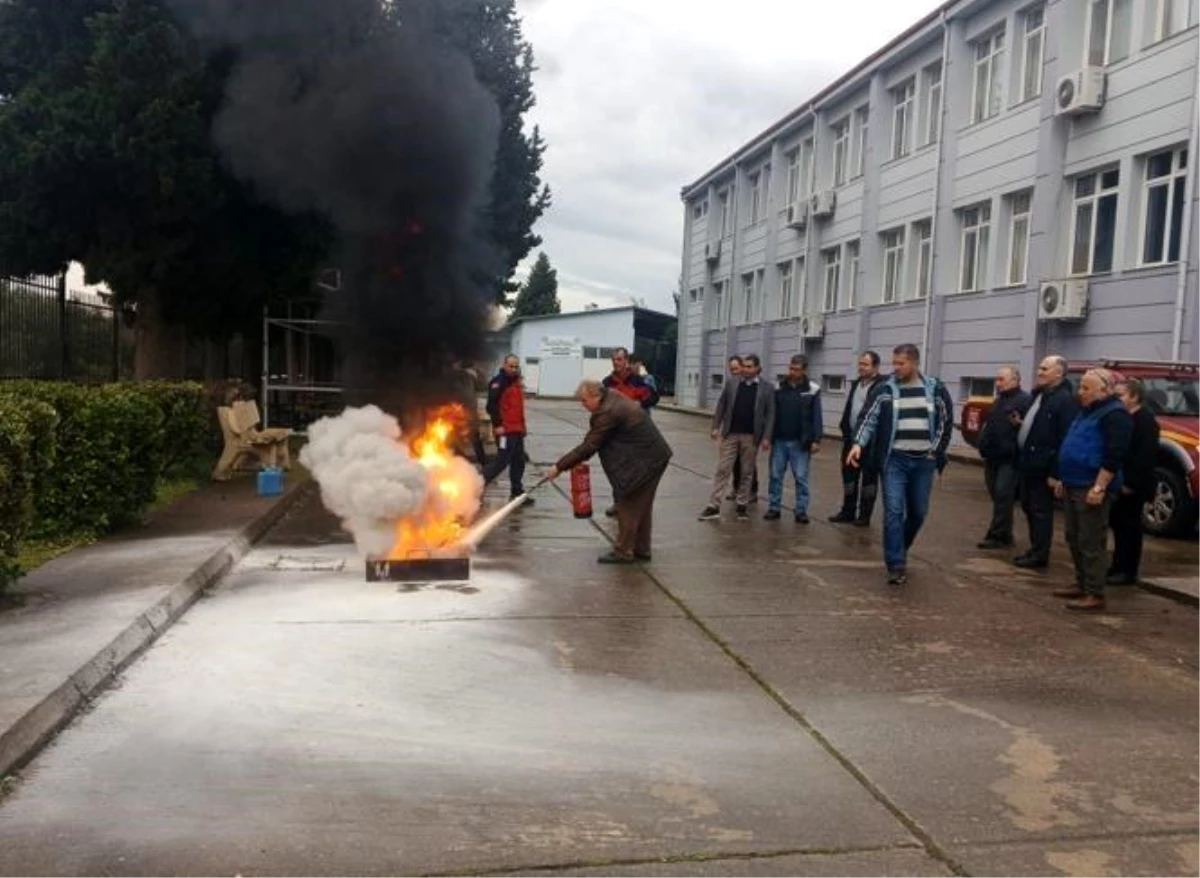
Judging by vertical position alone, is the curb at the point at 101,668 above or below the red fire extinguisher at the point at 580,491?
below

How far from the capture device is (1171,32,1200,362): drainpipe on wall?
14945 millimetres

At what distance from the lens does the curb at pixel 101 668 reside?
411 centimetres

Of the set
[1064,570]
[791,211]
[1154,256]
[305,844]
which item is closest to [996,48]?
[1154,256]

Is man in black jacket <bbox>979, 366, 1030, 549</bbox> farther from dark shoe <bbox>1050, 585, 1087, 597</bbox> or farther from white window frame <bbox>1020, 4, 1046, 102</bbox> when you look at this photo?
white window frame <bbox>1020, 4, 1046, 102</bbox>

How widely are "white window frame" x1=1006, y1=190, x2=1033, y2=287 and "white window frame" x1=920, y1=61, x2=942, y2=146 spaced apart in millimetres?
3452

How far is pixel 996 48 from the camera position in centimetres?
2122

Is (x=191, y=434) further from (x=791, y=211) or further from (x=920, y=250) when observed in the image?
(x=791, y=211)

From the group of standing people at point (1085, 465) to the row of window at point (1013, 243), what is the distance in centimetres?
863

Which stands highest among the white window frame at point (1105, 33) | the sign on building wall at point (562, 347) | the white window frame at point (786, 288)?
the white window frame at point (1105, 33)

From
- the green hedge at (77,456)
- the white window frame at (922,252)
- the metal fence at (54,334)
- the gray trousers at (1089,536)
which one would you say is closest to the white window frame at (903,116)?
the white window frame at (922,252)

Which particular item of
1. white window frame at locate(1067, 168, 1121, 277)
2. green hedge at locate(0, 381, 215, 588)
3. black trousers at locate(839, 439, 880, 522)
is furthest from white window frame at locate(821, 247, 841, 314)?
green hedge at locate(0, 381, 215, 588)

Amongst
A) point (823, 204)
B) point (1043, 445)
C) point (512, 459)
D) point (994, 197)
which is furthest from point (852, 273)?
point (1043, 445)

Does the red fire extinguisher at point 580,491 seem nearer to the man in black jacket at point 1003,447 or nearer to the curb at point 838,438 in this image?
the man in black jacket at point 1003,447

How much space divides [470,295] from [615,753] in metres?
5.59
